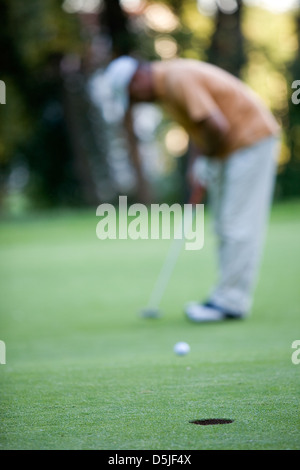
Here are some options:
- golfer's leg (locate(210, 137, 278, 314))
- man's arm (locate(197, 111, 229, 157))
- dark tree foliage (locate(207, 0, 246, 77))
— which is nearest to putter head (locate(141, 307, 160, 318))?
golfer's leg (locate(210, 137, 278, 314))

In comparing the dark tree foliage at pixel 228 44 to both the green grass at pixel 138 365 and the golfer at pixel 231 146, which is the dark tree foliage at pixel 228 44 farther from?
the golfer at pixel 231 146

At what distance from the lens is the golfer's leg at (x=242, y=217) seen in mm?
5078

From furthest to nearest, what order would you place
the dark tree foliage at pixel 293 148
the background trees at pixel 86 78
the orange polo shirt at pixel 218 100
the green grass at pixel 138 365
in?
the dark tree foliage at pixel 293 148 → the background trees at pixel 86 78 → the orange polo shirt at pixel 218 100 → the green grass at pixel 138 365

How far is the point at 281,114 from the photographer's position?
26016 mm

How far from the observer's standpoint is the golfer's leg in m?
5.08

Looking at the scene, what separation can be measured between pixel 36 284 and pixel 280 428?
5.27m

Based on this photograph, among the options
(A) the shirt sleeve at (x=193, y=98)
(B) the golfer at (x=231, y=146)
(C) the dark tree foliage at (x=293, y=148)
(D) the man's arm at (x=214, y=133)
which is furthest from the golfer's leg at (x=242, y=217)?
(C) the dark tree foliage at (x=293, y=148)

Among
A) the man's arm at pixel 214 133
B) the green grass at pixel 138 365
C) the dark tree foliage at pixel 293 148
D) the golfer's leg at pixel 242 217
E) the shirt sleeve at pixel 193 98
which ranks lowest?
the green grass at pixel 138 365

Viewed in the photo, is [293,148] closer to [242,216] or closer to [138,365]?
[242,216]

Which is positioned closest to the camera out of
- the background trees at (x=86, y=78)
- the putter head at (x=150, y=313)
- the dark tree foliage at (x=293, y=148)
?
the putter head at (x=150, y=313)

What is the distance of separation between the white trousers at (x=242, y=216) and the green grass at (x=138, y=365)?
0.23 meters

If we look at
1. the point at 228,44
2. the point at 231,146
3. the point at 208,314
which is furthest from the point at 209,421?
the point at 228,44

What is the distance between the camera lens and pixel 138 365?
3240 millimetres
